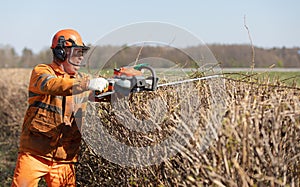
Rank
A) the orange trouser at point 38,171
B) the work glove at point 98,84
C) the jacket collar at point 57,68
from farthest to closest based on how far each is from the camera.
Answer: the jacket collar at point 57,68, the orange trouser at point 38,171, the work glove at point 98,84

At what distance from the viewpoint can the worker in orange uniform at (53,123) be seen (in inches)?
158

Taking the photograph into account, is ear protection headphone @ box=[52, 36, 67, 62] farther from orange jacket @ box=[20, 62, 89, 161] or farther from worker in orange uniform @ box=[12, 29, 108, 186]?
orange jacket @ box=[20, 62, 89, 161]

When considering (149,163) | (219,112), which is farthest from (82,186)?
(219,112)

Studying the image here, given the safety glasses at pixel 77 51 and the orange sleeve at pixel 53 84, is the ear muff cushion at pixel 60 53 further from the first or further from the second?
the orange sleeve at pixel 53 84

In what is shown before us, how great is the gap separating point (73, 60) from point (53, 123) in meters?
0.63

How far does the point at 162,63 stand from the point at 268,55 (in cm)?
1494

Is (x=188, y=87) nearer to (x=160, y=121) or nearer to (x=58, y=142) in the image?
(x=160, y=121)

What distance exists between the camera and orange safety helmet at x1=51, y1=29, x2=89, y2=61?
4074 millimetres

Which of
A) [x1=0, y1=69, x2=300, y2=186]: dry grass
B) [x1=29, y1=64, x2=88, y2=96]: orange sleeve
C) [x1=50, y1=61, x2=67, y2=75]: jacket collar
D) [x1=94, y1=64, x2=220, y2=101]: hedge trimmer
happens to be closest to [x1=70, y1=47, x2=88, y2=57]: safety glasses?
[x1=50, y1=61, x2=67, y2=75]: jacket collar

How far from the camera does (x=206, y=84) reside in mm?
3738

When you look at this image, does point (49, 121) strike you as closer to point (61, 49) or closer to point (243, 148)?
point (61, 49)

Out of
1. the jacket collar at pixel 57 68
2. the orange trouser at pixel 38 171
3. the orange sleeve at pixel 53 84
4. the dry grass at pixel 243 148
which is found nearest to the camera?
the dry grass at pixel 243 148

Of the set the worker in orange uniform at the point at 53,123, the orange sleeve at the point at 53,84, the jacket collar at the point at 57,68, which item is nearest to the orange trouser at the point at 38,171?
the worker in orange uniform at the point at 53,123

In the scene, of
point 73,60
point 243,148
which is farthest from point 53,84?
point 243,148
